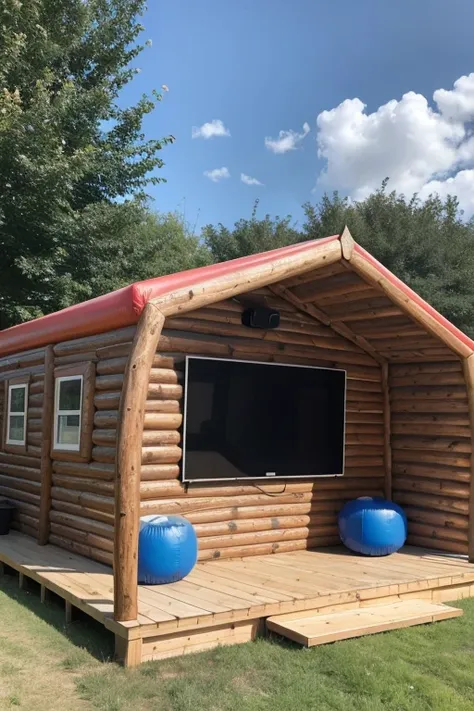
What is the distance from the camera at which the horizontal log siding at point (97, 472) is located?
5910mm

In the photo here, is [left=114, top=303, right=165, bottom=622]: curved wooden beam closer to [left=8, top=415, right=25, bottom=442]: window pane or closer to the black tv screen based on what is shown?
the black tv screen

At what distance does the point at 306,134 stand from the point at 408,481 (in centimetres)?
2738

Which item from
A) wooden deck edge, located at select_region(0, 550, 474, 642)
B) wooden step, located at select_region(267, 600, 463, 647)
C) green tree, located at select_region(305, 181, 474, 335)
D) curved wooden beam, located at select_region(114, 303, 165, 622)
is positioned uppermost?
green tree, located at select_region(305, 181, 474, 335)

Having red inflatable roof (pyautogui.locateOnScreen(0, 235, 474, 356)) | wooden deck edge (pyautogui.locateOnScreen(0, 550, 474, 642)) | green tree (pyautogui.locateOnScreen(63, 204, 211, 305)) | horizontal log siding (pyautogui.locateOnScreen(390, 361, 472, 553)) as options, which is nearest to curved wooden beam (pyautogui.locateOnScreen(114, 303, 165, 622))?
wooden deck edge (pyautogui.locateOnScreen(0, 550, 474, 642))

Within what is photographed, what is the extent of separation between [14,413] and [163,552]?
3.79 metres

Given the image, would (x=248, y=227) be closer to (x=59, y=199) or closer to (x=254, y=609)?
(x=59, y=199)

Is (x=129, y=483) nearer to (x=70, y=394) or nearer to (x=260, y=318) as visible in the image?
(x=70, y=394)

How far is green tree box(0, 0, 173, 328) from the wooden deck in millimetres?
7619

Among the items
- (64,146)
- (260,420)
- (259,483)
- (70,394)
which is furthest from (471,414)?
(64,146)

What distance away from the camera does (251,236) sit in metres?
23.7

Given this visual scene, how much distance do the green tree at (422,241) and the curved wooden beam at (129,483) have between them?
1661cm

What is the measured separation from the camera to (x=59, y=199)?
12.8 meters

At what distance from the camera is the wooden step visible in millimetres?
4629

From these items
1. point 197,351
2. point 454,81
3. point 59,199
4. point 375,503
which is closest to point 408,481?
point 375,503
